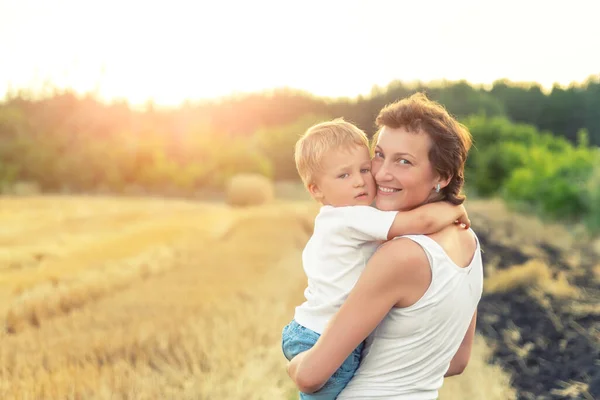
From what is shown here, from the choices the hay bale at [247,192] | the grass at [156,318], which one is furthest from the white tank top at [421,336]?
the hay bale at [247,192]

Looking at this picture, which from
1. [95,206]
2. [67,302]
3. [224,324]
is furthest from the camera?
[95,206]

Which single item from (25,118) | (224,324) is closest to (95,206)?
(25,118)

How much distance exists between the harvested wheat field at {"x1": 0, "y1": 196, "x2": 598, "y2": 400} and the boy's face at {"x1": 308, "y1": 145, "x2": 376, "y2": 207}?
1772 mm

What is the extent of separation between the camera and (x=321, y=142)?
2113 mm

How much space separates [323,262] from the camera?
197 centimetres

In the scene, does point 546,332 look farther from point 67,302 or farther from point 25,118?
point 25,118

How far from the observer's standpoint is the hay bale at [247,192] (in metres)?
19.3

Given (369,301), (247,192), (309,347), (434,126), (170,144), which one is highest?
(434,126)

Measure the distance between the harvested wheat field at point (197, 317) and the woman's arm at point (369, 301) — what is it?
1.88 m

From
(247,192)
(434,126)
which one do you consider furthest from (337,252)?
(247,192)

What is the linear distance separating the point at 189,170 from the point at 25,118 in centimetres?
553

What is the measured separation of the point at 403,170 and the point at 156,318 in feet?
11.2

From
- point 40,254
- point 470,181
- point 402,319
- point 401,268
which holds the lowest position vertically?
point 470,181

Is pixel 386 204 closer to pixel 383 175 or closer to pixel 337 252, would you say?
pixel 383 175
